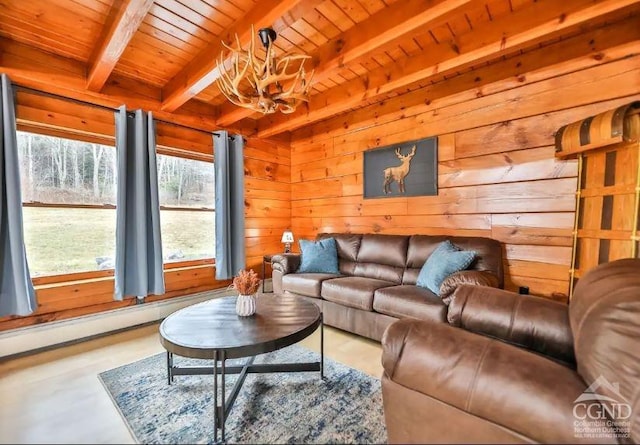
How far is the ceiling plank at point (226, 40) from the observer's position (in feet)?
5.74

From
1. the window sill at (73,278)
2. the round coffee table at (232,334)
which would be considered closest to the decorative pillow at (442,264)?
the round coffee table at (232,334)

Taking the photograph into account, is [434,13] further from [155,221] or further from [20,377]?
[20,377]

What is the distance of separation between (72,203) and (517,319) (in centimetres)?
358

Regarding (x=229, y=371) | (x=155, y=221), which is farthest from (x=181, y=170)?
(x=229, y=371)

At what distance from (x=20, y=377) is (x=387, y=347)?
2602 mm

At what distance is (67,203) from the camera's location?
2.73m

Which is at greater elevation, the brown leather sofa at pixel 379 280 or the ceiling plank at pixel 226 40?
the ceiling plank at pixel 226 40

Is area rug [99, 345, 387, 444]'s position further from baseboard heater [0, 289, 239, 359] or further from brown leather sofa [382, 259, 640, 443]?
baseboard heater [0, 289, 239, 359]

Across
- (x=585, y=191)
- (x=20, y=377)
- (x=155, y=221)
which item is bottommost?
(x=20, y=377)

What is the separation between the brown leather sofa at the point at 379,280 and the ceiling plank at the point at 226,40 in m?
2.01

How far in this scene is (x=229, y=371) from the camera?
1.92 metres

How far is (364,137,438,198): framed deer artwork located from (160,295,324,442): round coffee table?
1837 mm

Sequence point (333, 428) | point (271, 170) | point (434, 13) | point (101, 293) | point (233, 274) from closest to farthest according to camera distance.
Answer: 1. point (333, 428)
2. point (434, 13)
3. point (101, 293)
4. point (233, 274)
5. point (271, 170)

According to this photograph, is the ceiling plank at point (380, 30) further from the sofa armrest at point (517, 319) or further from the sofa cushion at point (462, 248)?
the sofa cushion at point (462, 248)
